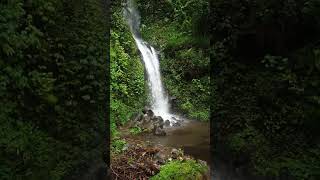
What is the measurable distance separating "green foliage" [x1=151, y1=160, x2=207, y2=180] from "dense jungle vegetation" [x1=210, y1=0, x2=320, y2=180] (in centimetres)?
66

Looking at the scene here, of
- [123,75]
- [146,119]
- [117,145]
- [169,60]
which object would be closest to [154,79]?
[169,60]

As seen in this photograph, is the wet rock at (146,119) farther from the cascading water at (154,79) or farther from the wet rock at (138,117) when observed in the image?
the cascading water at (154,79)

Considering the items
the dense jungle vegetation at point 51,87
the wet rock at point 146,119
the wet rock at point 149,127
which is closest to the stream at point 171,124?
the wet rock at point 149,127

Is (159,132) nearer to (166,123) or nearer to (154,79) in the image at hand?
(166,123)

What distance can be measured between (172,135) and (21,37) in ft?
22.8

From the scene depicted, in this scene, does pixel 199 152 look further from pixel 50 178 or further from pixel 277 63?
pixel 50 178

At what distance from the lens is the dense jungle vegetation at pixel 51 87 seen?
4414 millimetres

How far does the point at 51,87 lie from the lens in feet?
16.6

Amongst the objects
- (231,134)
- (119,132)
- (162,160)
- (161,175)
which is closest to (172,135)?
(119,132)

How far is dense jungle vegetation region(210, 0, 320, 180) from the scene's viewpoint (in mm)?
5113

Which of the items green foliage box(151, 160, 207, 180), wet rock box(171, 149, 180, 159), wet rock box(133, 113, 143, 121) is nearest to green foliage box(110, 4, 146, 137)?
wet rock box(133, 113, 143, 121)

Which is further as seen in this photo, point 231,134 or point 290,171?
point 231,134

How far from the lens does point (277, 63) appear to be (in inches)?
224

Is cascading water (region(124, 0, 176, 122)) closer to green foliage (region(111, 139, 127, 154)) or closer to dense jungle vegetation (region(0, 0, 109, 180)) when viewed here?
green foliage (region(111, 139, 127, 154))
